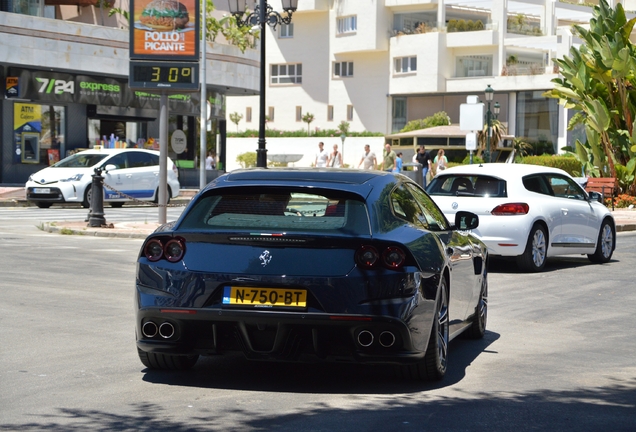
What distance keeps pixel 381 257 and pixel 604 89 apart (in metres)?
28.9

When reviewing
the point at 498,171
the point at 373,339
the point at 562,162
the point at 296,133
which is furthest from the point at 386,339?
the point at 296,133

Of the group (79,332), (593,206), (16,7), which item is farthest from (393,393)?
(16,7)

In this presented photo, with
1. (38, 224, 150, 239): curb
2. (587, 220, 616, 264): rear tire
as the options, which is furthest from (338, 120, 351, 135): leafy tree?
(587, 220, 616, 264): rear tire

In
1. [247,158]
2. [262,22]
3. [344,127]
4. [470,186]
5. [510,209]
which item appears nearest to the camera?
[510,209]

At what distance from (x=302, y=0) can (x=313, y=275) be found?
251ft

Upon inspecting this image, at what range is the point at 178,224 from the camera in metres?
6.77

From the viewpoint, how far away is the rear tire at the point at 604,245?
16522 millimetres

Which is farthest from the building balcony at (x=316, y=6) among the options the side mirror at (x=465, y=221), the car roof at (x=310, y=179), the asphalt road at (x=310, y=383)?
the car roof at (x=310, y=179)

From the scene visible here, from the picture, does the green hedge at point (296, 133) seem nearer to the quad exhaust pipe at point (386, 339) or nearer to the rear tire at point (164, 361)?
the rear tire at point (164, 361)

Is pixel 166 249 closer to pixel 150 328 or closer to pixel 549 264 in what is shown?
pixel 150 328

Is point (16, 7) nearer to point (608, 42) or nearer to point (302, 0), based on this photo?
point (608, 42)

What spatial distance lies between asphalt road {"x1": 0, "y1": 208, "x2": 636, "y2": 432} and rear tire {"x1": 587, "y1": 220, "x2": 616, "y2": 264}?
545 cm

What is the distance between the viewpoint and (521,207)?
580 inches

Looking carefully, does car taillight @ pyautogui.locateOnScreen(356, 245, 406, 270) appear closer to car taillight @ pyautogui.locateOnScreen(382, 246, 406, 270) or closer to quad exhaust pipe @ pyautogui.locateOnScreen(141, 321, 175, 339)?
car taillight @ pyautogui.locateOnScreen(382, 246, 406, 270)
